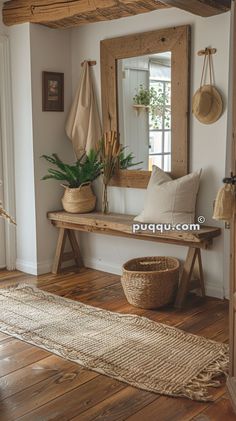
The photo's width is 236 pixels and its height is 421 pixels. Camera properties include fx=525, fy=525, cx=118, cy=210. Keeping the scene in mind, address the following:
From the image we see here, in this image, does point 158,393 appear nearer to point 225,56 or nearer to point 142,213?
point 142,213

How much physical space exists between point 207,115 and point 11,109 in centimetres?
184

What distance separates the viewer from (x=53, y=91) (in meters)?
4.64

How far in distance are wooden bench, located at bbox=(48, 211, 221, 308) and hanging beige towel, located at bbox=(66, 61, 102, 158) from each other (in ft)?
2.18

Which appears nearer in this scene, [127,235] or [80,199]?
[127,235]

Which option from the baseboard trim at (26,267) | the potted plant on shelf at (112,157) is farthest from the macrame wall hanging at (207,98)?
the baseboard trim at (26,267)

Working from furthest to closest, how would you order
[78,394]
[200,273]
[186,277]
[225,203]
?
[200,273] → [186,277] → [78,394] → [225,203]

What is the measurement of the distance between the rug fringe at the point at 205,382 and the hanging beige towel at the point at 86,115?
2.37 metres

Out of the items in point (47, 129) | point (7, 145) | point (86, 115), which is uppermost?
point (86, 115)

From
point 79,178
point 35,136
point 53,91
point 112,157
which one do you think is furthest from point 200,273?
point 53,91

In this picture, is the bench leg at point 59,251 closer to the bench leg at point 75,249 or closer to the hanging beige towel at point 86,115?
the bench leg at point 75,249

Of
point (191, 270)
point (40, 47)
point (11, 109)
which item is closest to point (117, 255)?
point (191, 270)

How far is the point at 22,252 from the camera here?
16.0 feet

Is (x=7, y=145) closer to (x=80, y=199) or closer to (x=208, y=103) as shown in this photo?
(x=80, y=199)

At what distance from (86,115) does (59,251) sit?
1239mm
